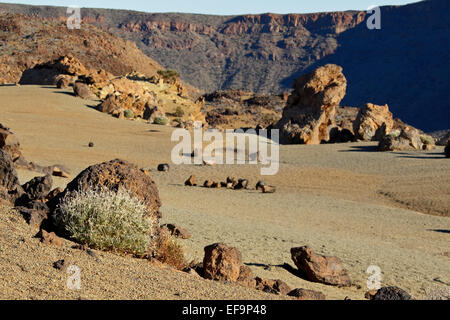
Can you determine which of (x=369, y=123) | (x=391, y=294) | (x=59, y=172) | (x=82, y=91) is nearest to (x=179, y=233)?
(x=391, y=294)

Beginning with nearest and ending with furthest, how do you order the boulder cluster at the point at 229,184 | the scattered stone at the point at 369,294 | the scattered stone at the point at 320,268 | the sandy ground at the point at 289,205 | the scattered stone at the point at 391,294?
the scattered stone at the point at 391,294 → the scattered stone at the point at 369,294 → the scattered stone at the point at 320,268 → the sandy ground at the point at 289,205 → the boulder cluster at the point at 229,184

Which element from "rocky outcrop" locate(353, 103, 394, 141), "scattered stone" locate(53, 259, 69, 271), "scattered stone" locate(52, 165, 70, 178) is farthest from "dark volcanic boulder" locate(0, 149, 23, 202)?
"rocky outcrop" locate(353, 103, 394, 141)

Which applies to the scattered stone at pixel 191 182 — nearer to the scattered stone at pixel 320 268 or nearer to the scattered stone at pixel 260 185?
the scattered stone at pixel 260 185

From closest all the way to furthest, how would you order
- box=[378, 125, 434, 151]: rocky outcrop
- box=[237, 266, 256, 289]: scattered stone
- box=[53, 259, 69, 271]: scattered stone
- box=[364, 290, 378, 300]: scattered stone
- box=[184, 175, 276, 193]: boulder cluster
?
1. box=[53, 259, 69, 271]: scattered stone
2. box=[237, 266, 256, 289]: scattered stone
3. box=[364, 290, 378, 300]: scattered stone
4. box=[184, 175, 276, 193]: boulder cluster
5. box=[378, 125, 434, 151]: rocky outcrop

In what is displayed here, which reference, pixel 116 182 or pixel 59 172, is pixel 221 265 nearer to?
pixel 116 182

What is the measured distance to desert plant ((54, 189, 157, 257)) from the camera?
263 inches

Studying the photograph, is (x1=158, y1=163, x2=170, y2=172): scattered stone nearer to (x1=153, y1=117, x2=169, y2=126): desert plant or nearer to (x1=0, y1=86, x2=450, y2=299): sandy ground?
(x1=0, y1=86, x2=450, y2=299): sandy ground

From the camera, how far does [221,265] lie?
22.1 ft

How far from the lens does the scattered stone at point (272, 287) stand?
6664 millimetres

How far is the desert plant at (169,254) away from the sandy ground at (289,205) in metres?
0.73

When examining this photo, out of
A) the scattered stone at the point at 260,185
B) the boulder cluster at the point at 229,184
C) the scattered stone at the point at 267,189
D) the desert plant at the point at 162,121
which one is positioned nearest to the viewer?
the scattered stone at the point at 267,189

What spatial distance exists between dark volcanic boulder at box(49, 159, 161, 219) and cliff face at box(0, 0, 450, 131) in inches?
3865

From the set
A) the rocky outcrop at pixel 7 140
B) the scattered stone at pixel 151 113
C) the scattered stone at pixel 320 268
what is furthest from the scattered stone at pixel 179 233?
the scattered stone at pixel 151 113
